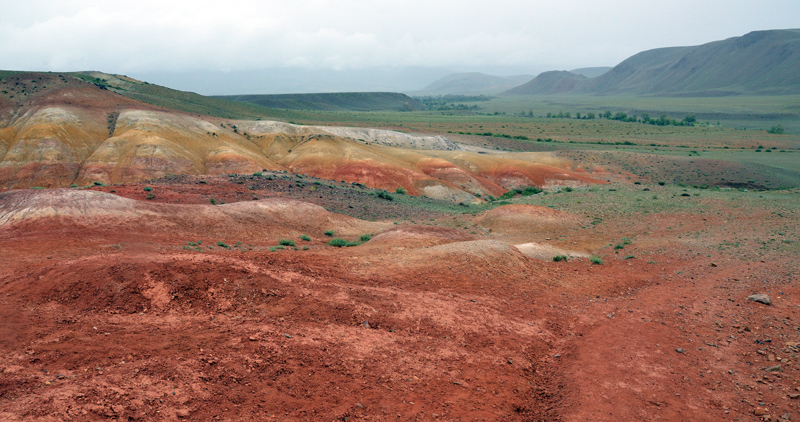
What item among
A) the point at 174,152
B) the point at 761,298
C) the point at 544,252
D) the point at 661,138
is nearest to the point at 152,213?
the point at 544,252

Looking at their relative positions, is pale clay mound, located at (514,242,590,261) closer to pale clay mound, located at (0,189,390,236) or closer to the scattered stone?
the scattered stone

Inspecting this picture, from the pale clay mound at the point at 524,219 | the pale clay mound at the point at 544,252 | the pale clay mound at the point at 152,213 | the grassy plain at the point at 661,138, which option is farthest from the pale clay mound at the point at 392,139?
the pale clay mound at the point at 544,252

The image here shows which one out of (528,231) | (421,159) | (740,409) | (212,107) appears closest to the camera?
(740,409)

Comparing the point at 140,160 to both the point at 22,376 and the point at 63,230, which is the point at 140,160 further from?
the point at 22,376

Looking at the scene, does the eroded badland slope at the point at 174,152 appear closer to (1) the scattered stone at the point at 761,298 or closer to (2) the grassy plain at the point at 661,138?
(2) the grassy plain at the point at 661,138

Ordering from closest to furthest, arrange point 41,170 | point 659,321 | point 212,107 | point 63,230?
point 659,321
point 63,230
point 41,170
point 212,107

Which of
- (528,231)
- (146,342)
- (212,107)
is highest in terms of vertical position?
(212,107)

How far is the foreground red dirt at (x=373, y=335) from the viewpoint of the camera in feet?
24.2

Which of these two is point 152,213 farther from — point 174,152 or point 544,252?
point 174,152

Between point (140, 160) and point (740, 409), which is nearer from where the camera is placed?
point (740, 409)

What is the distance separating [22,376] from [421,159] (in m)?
55.6

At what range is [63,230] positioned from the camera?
53.9 ft

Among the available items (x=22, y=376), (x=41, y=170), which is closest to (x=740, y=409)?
(x=22, y=376)

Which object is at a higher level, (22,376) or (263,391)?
Answer: (22,376)
